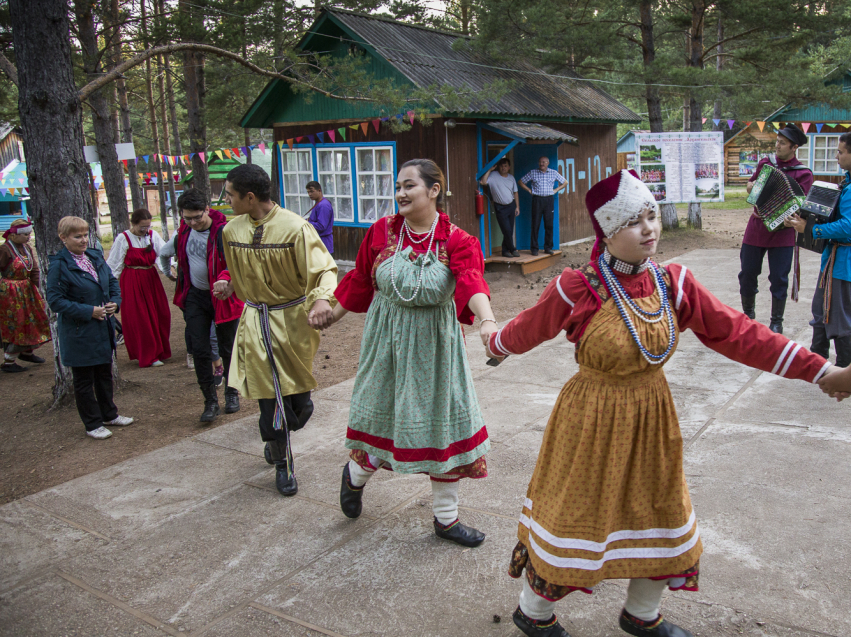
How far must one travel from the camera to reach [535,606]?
8.02 ft

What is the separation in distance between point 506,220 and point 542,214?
3.12ft

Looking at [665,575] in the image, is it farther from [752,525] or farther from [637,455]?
[752,525]

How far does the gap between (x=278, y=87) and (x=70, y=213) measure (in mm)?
8517

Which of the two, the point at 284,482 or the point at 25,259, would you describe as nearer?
the point at 284,482

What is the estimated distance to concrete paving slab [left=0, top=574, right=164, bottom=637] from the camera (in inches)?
109

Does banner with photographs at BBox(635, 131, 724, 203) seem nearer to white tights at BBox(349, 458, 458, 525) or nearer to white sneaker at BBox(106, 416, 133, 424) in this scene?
white sneaker at BBox(106, 416, 133, 424)

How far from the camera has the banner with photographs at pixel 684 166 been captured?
1428 centimetres

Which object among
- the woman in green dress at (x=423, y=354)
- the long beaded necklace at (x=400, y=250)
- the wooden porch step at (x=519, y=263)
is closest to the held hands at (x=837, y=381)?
the woman in green dress at (x=423, y=354)

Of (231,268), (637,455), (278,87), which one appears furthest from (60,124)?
(278,87)

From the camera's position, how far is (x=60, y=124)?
5.60 metres

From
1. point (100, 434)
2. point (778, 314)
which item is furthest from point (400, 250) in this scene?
point (778, 314)

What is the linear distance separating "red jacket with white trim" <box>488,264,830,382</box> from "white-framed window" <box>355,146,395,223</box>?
1022 centimetres

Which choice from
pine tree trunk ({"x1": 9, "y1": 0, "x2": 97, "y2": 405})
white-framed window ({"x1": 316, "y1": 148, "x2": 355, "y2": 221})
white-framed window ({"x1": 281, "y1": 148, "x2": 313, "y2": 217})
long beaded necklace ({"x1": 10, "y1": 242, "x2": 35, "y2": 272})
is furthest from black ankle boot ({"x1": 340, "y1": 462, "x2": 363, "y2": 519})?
white-framed window ({"x1": 281, "y1": 148, "x2": 313, "y2": 217})

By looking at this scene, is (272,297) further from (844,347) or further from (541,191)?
(541,191)
